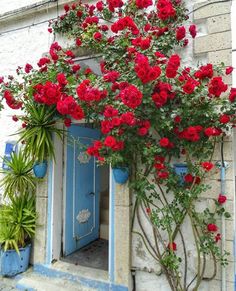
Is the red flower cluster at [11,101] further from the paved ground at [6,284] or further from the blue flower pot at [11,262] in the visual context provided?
the paved ground at [6,284]

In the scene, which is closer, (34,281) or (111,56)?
(111,56)

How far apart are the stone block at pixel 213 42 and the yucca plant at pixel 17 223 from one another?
3488 mm

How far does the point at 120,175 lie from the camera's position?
335cm

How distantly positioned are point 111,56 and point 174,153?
A: 154 cm

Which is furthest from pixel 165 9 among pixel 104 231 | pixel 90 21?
pixel 104 231

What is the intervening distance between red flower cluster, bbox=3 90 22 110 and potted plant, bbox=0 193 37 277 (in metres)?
1.51

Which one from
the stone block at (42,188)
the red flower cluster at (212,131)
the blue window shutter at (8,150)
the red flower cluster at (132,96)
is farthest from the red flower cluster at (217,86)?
the blue window shutter at (8,150)

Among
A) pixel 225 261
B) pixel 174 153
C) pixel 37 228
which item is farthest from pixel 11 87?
pixel 225 261

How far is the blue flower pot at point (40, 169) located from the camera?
13.0 feet

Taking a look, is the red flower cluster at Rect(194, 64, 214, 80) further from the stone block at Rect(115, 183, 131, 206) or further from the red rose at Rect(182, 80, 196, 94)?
the stone block at Rect(115, 183, 131, 206)

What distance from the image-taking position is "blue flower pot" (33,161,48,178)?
156 inches

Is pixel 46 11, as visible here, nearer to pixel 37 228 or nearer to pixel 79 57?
pixel 79 57

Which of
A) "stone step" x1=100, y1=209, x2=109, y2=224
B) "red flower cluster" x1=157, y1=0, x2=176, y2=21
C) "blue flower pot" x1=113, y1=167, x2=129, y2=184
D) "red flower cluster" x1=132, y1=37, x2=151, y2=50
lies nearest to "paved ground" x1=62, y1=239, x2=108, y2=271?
"stone step" x1=100, y1=209, x2=109, y2=224

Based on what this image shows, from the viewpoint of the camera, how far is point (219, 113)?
2.72 metres
